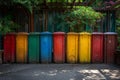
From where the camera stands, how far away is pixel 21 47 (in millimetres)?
13469

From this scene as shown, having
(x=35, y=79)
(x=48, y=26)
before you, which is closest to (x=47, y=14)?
(x=48, y=26)

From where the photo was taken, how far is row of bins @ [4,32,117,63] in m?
13.5

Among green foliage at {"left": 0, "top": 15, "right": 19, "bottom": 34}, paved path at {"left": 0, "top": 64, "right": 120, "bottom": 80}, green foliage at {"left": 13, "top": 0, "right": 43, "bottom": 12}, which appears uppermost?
green foliage at {"left": 13, "top": 0, "right": 43, "bottom": 12}

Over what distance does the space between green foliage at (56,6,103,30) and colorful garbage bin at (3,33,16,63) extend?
300 cm

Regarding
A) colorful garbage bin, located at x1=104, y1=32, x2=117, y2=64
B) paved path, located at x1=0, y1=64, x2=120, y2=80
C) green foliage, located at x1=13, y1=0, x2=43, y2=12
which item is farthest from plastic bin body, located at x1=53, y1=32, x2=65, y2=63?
colorful garbage bin, located at x1=104, y1=32, x2=117, y2=64

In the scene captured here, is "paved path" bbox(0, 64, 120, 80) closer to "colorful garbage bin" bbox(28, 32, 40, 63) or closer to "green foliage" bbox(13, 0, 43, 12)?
"colorful garbage bin" bbox(28, 32, 40, 63)

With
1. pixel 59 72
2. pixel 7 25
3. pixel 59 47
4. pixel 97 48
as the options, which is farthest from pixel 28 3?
pixel 59 72

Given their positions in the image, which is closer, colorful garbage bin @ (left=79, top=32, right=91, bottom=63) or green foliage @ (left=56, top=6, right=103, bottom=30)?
colorful garbage bin @ (left=79, top=32, right=91, bottom=63)

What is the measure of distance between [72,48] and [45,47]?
1198 millimetres

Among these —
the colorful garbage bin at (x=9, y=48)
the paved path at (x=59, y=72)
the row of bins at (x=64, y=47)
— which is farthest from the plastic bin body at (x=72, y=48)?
the colorful garbage bin at (x=9, y=48)

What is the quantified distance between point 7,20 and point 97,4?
5092 mm

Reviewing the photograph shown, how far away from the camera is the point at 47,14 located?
15641mm

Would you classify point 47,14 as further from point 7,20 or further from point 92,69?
point 92,69

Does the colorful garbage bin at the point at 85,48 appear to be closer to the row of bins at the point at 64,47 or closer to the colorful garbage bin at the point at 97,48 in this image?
the row of bins at the point at 64,47
